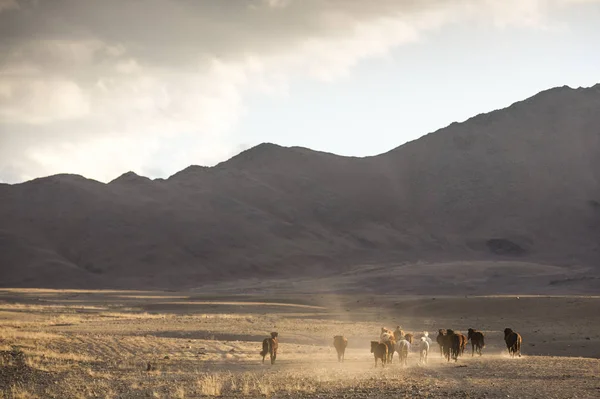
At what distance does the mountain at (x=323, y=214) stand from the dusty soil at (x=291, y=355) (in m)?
70.6

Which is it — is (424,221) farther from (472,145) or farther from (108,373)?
(108,373)

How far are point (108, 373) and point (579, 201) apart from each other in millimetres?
148024

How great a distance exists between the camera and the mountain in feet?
431

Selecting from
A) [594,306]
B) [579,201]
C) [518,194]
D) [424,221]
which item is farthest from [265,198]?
[594,306]

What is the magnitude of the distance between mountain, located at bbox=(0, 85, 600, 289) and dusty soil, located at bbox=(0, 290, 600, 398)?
7058 centimetres

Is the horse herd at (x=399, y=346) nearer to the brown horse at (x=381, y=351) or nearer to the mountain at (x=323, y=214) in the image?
the brown horse at (x=381, y=351)

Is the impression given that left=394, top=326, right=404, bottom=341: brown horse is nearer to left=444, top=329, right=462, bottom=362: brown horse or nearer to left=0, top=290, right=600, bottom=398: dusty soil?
→ left=0, top=290, right=600, bottom=398: dusty soil

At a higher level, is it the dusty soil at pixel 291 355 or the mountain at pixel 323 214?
the mountain at pixel 323 214

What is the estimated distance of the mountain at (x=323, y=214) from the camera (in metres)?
131

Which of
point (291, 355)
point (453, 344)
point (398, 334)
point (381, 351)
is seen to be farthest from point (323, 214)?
point (381, 351)

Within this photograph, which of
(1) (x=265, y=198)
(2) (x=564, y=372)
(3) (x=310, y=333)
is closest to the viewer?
(2) (x=564, y=372)

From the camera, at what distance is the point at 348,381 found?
866 inches

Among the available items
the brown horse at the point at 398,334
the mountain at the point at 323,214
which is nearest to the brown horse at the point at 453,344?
the brown horse at the point at 398,334

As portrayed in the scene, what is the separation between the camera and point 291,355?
32.0 meters
